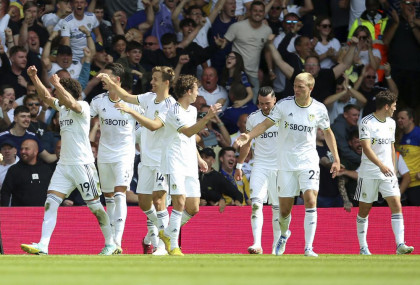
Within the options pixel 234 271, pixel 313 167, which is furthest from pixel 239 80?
pixel 234 271

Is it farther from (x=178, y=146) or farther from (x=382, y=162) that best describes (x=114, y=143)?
(x=382, y=162)

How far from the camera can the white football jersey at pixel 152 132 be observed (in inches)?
594

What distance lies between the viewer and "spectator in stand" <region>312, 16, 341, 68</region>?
2208 centimetres

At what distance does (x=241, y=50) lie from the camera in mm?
22125

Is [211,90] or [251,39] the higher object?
[251,39]

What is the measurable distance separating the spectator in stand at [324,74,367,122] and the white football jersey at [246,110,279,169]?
4.72 metres

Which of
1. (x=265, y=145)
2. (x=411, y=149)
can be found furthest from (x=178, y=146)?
(x=411, y=149)

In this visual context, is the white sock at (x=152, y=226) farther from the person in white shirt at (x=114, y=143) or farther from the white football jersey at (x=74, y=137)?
the white football jersey at (x=74, y=137)

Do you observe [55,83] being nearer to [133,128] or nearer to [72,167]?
[72,167]

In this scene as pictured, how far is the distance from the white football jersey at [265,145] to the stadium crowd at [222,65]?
1.73 meters

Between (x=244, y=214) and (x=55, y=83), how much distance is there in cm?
552

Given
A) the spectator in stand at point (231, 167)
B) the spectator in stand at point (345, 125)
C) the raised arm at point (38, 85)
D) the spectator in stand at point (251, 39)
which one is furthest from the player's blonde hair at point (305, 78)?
the spectator in stand at point (251, 39)

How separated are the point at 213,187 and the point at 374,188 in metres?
3.11

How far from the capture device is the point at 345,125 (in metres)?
20.9
